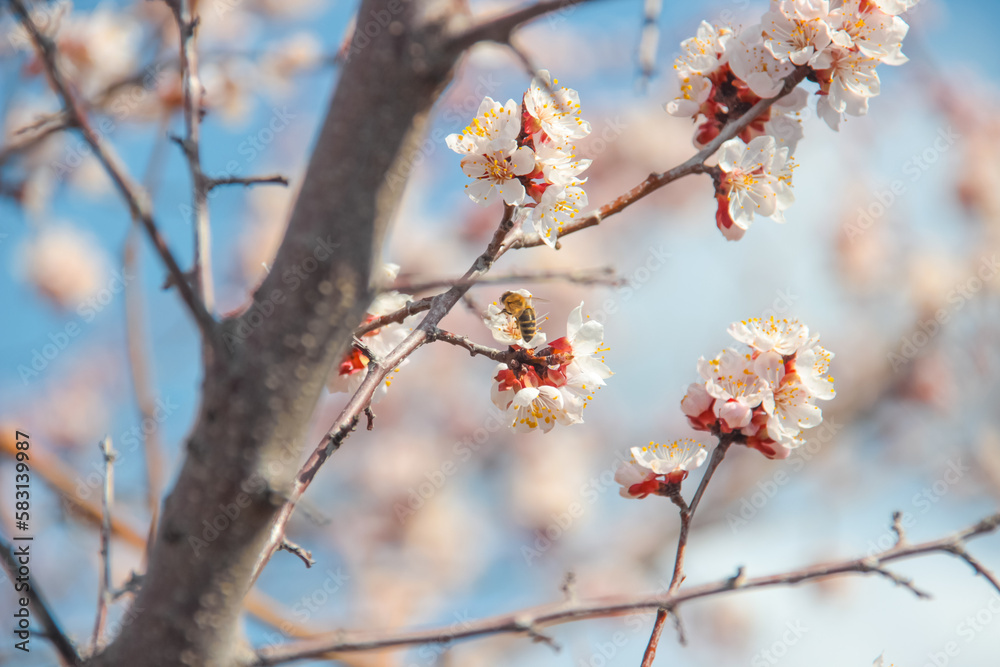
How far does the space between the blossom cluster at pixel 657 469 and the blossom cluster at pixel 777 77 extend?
0.40 meters

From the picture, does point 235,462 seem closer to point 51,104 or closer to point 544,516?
point 51,104

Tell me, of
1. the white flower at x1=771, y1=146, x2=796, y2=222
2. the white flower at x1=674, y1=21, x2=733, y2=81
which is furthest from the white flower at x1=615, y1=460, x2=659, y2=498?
the white flower at x1=674, y1=21, x2=733, y2=81

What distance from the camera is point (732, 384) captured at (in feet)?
3.71

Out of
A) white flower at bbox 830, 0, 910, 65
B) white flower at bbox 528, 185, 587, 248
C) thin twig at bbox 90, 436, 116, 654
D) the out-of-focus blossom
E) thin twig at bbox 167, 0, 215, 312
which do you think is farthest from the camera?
the out-of-focus blossom

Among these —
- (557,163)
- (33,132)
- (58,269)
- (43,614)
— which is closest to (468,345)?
(557,163)

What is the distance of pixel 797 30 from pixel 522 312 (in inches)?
26.0

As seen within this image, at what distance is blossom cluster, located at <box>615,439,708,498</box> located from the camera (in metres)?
1.10

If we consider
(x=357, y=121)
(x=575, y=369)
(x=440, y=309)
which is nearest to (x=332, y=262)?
(x=357, y=121)

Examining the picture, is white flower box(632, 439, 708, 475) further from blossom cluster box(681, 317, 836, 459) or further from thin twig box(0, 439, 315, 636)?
thin twig box(0, 439, 315, 636)

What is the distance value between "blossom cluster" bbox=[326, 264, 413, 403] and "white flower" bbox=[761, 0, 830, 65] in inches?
29.2

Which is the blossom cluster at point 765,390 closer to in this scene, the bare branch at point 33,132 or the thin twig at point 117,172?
the thin twig at point 117,172

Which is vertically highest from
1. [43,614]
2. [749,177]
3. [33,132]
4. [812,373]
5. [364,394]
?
[33,132]

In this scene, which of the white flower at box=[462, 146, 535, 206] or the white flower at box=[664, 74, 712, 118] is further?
the white flower at box=[664, 74, 712, 118]

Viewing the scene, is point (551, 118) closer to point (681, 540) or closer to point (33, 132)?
point (681, 540)
